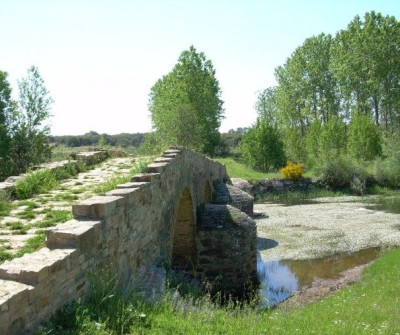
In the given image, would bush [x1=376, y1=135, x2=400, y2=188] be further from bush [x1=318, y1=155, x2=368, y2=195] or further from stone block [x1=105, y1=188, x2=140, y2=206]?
stone block [x1=105, y1=188, x2=140, y2=206]

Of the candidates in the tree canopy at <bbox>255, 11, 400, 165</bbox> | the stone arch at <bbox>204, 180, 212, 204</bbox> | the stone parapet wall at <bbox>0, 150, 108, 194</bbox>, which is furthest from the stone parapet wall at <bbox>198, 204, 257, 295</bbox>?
the tree canopy at <bbox>255, 11, 400, 165</bbox>

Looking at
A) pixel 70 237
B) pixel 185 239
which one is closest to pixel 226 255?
pixel 185 239

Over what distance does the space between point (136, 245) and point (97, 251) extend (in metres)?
1.55

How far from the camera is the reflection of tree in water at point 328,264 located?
14961mm

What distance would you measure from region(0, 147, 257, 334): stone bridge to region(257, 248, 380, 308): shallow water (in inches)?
38.6

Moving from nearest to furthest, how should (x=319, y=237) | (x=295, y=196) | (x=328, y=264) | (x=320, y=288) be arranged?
1. (x=320, y=288)
2. (x=328, y=264)
3. (x=319, y=237)
4. (x=295, y=196)

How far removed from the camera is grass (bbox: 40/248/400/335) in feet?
14.3

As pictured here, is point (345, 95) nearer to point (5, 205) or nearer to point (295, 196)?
point (295, 196)

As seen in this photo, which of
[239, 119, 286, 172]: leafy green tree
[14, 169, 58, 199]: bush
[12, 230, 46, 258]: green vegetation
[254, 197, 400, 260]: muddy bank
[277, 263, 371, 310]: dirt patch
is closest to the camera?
[12, 230, 46, 258]: green vegetation

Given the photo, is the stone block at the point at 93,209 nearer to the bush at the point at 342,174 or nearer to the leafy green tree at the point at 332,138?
the bush at the point at 342,174

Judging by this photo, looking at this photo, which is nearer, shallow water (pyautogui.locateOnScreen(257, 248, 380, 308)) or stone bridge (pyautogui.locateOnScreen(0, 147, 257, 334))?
stone bridge (pyautogui.locateOnScreen(0, 147, 257, 334))

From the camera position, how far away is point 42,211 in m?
7.42

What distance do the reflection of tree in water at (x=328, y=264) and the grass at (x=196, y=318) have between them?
4764 mm

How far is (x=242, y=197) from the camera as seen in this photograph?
20734 mm
